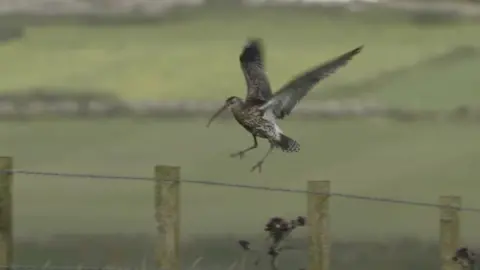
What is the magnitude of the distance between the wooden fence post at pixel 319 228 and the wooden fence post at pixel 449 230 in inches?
13.0

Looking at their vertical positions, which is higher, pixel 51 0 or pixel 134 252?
pixel 51 0

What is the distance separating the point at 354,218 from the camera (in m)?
3.31

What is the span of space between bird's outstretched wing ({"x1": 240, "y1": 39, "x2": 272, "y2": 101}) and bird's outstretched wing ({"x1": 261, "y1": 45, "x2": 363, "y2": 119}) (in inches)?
1.2

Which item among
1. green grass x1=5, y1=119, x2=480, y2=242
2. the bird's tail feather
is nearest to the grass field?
green grass x1=5, y1=119, x2=480, y2=242

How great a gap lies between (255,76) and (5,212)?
2.51 feet

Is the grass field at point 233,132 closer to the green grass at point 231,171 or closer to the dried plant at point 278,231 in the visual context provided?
the green grass at point 231,171

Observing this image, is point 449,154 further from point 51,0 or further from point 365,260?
point 51,0

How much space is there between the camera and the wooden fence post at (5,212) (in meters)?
2.64

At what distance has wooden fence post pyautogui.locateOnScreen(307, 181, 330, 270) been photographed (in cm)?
262

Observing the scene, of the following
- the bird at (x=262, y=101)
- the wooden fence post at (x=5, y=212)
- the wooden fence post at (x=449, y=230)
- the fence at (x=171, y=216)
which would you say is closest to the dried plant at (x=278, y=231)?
the fence at (x=171, y=216)

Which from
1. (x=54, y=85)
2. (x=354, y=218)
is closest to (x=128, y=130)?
(x=54, y=85)

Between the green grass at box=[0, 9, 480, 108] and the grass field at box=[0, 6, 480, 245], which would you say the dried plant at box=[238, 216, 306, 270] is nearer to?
the grass field at box=[0, 6, 480, 245]

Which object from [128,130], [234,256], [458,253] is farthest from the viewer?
[128,130]

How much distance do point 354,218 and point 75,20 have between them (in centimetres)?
117
